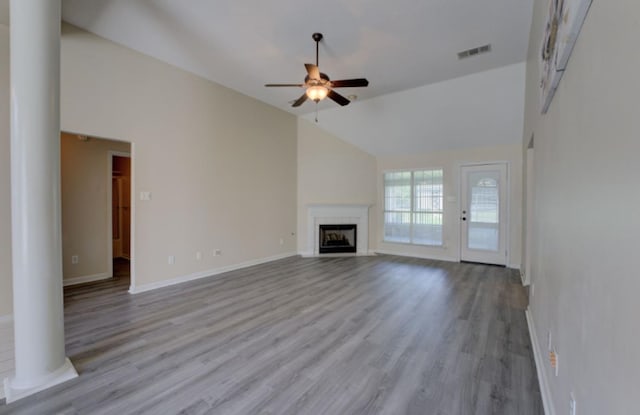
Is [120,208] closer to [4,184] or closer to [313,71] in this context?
[4,184]

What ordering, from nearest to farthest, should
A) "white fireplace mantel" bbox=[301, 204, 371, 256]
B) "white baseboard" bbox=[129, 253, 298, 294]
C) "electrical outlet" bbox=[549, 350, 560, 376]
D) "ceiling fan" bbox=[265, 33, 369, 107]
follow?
1. "electrical outlet" bbox=[549, 350, 560, 376]
2. "ceiling fan" bbox=[265, 33, 369, 107]
3. "white baseboard" bbox=[129, 253, 298, 294]
4. "white fireplace mantel" bbox=[301, 204, 371, 256]

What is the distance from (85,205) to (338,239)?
4851 millimetres

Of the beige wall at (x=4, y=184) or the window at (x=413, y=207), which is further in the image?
the window at (x=413, y=207)

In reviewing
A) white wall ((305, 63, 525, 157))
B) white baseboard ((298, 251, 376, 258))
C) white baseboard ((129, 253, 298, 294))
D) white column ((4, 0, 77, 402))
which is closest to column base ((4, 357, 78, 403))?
white column ((4, 0, 77, 402))

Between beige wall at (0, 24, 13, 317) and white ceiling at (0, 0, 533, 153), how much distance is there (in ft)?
1.26

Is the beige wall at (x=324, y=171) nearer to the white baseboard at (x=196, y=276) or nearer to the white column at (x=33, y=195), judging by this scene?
the white baseboard at (x=196, y=276)

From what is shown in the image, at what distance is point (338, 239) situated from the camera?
682 centimetres

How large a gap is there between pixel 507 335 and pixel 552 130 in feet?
6.30

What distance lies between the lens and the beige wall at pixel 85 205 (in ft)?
14.0

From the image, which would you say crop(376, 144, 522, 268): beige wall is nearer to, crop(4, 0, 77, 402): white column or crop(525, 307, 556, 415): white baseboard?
crop(525, 307, 556, 415): white baseboard

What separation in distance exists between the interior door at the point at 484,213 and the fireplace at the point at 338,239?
235 centimetres

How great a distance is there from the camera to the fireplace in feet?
21.9

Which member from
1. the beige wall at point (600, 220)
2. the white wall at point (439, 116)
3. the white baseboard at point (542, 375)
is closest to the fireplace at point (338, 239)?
the white wall at point (439, 116)

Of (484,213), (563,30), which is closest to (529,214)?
(484,213)
